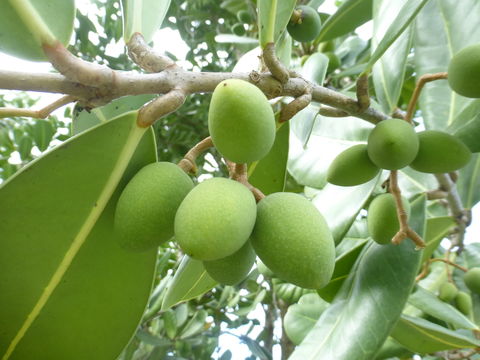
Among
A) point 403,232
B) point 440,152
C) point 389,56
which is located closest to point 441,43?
point 389,56

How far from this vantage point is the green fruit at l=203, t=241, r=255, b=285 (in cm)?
70

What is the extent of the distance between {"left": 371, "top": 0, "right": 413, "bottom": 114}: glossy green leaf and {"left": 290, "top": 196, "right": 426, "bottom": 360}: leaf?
0.37m

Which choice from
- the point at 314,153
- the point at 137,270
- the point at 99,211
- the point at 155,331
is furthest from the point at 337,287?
the point at 155,331

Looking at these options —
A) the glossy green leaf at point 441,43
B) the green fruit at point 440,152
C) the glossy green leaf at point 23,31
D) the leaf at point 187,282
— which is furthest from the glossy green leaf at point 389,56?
the glossy green leaf at point 23,31

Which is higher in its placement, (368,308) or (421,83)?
(421,83)

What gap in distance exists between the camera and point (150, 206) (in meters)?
0.64

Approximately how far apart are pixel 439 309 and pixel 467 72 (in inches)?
28.1

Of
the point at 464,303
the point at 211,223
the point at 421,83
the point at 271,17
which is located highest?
the point at 271,17

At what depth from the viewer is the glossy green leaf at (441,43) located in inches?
47.4

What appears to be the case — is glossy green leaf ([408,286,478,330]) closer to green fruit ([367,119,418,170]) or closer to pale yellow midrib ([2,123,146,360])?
green fruit ([367,119,418,170])

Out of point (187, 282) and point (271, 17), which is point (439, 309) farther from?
point (271, 17)

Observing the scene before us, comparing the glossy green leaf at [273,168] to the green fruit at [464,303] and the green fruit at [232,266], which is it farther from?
the green fruit at [464,303]

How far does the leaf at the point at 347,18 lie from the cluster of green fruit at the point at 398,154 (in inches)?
38.7

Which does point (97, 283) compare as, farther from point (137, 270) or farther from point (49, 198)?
point (49, 198)
